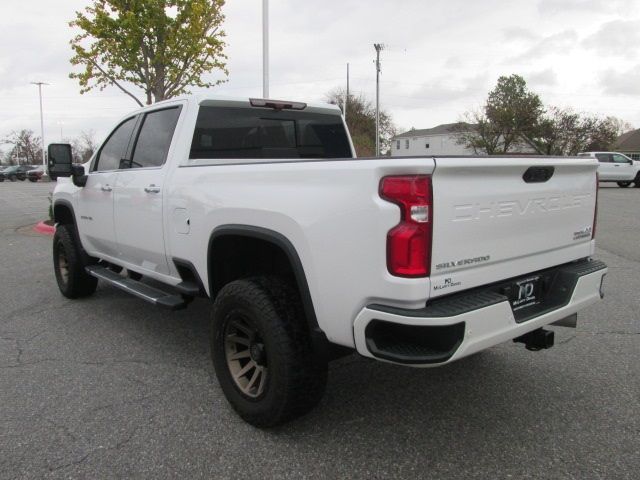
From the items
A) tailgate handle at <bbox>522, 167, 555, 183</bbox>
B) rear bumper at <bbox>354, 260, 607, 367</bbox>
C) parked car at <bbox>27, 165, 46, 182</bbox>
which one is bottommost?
parked car at <bbox>27, 165, 46, 182</bbox>

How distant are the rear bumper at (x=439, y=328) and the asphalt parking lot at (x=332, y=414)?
2.17 ft

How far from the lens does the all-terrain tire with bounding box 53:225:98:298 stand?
5.29m

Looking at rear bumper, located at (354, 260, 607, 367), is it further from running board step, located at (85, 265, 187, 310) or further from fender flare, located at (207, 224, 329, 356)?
running board step, located at (85, 265, 187, 310)

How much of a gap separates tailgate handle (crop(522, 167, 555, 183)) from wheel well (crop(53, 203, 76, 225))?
14.6ft

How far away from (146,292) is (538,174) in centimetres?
275

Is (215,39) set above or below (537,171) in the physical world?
above

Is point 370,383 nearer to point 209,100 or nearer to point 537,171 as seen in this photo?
point 537,171

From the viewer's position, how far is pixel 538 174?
2678 mm

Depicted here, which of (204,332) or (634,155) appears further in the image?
(634,155)

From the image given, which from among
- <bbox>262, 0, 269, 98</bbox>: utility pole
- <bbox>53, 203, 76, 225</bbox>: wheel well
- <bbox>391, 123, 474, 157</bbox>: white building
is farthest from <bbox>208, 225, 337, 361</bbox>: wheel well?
<bbox>391, 123, 474, 157</bbox>: white building

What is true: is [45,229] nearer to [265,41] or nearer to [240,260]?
[265,41]

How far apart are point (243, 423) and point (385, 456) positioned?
0.82 m

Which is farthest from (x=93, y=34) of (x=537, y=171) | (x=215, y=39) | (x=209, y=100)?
(x=537, y=171)

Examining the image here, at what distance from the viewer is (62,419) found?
3.03 metres
